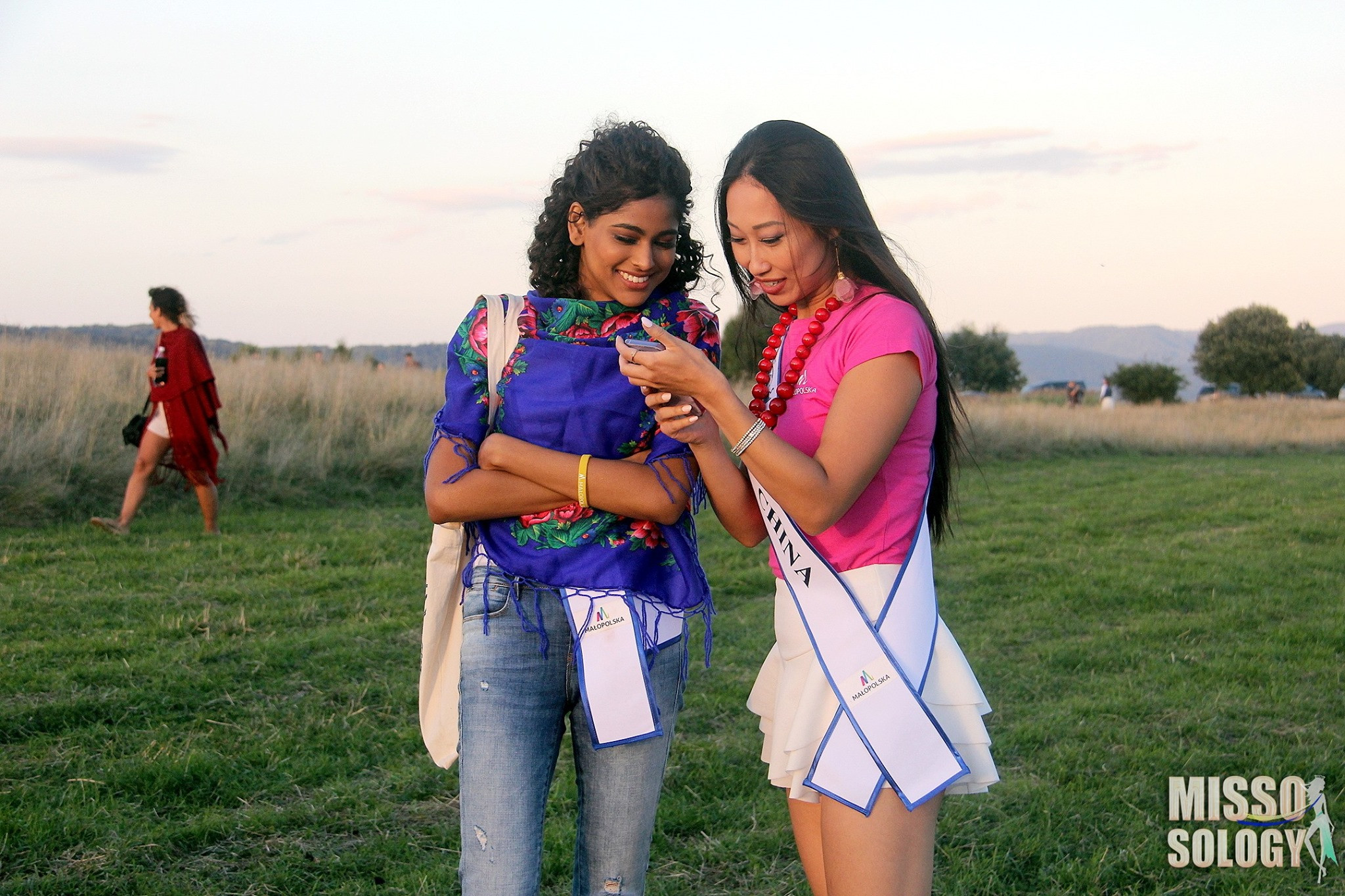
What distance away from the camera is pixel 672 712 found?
2.28 metres

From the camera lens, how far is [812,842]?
7.62 feet

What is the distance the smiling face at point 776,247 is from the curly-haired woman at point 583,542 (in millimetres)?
129

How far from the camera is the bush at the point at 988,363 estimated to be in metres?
40.4

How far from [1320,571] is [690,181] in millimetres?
7408

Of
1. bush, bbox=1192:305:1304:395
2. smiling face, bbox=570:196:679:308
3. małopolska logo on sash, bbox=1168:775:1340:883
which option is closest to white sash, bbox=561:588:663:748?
smiling face, bbox=570:196:679:308

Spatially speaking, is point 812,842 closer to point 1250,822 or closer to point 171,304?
point 1250,822

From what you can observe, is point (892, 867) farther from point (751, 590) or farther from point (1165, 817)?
point (751, 590)

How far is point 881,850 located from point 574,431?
963mm

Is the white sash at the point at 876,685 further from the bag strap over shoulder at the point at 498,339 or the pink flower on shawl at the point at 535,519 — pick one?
the bag strap over shoulder at the point at 498,339

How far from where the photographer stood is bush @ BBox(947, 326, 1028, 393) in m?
40.4

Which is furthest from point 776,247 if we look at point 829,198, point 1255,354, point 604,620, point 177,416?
point 1255,354

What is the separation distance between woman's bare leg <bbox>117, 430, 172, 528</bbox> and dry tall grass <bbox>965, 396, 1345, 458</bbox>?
10481 mm

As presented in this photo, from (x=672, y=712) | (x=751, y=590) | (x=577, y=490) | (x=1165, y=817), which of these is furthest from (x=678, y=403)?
(x=751, y=590)

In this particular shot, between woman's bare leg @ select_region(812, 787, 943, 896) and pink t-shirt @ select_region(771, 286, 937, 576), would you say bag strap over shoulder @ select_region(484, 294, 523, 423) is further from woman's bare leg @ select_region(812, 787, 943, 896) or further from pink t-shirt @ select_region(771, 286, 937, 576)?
woman's bare leg @ select_region(812, 787, 943, 896)
